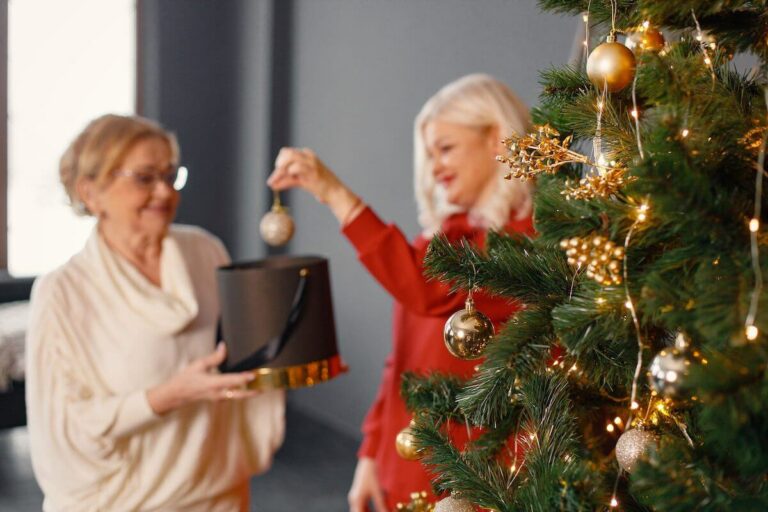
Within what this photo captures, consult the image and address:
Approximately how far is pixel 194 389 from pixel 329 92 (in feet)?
9.54

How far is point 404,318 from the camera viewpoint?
1.54m

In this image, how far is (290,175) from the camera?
1449 mm

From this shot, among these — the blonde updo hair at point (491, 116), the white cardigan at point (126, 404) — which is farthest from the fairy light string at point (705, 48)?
the white cardigan at point (126, 404)

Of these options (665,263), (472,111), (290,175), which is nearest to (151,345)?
(290,175)

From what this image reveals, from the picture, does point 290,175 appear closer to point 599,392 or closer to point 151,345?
point 151,345

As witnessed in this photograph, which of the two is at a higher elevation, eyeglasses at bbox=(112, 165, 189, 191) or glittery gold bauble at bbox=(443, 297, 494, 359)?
eyeglasses at bbox=(112, 165, 189, 191)

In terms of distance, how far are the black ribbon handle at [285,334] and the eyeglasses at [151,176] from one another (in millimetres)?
457

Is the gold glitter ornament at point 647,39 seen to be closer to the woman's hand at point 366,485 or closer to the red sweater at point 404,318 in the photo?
the red sweater at point 404,318

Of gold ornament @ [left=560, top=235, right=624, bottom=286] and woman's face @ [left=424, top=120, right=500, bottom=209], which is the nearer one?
gold ornament @ [left=560, top=235, right=624, bottom=286]

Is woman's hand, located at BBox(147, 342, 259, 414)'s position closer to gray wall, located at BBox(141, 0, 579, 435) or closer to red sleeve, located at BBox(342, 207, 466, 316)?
red sleeve, located at BBox(342, 207, 466, 316)

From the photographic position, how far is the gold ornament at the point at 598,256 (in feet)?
1.77

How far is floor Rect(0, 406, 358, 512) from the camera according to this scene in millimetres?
3141

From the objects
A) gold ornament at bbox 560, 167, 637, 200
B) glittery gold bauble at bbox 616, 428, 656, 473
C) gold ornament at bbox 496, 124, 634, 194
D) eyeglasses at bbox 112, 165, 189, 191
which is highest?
gold ornament at bbox 496, 124, 634, 194

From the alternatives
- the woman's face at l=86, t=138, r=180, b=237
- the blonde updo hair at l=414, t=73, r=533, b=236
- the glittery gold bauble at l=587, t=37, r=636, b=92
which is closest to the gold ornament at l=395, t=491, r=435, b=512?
the glittery gold bauble at l=587, t=37, r=636, b=92
